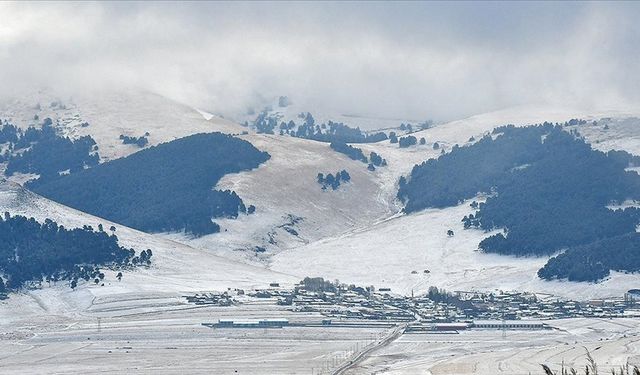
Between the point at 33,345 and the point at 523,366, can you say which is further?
the point at 33,345

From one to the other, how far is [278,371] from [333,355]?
1511 centimetres

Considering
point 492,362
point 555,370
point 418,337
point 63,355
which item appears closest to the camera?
point 555,370

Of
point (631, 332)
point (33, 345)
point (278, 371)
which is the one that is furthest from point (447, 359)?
point (33, 345)

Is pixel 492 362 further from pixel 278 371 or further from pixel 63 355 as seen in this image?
pixel 63 355

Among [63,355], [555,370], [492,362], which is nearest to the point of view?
[555,370]

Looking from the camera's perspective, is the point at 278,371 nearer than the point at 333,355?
Yes

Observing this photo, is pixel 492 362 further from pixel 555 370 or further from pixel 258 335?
pixel 258 335

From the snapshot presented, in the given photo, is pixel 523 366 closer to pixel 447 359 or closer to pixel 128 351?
pixel 447 359

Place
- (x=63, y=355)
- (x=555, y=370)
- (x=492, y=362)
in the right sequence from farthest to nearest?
(x=63, y=355) → (x=492, y=362) → (x=555, y=370)

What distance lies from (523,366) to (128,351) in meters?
46.2

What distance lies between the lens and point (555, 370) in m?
159

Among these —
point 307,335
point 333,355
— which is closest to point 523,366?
point 333,355

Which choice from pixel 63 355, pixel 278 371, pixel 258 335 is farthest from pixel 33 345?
pixel 278 371

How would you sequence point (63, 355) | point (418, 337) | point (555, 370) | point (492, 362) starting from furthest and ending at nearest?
point (418, 337), point (63, 355), point (492, 362), point (555, 370)
